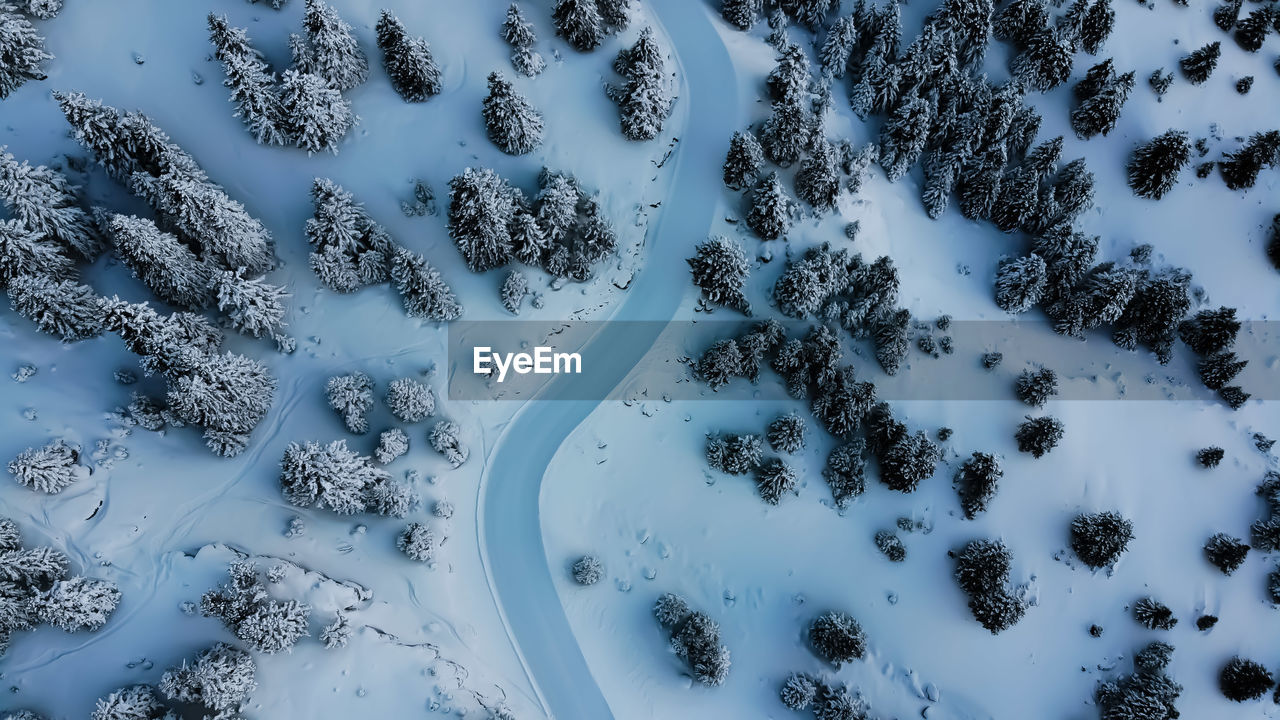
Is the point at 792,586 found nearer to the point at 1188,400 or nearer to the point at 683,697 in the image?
the point at 683,697

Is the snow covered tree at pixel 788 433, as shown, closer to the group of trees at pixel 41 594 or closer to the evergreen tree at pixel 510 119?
the evergreen tree at pixel 510 119

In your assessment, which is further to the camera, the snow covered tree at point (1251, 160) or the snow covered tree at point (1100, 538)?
the snow covered tree at point (1251, 160)

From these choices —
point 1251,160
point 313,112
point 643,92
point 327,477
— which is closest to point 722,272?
point 643,92

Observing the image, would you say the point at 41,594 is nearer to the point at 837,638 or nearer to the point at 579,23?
the point at 837,638

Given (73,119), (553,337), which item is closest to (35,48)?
(73,119)

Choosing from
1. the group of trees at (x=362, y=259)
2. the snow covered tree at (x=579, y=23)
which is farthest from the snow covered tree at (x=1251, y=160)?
the group of trees at (x=362, y=259)

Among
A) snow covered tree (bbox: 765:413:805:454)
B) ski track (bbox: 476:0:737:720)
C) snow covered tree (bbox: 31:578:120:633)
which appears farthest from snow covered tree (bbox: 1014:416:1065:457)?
snow covered tree (bbox: 31:578:120:633)
